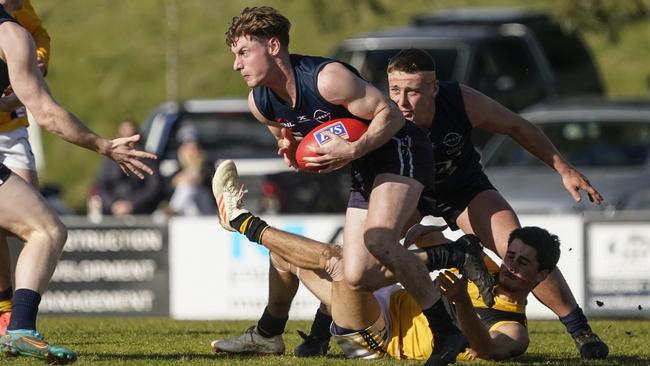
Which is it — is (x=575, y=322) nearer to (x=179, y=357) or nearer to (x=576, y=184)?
(x=576, y=184)

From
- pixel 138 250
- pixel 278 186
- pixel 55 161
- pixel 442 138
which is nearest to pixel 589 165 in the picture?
pixel 278 186

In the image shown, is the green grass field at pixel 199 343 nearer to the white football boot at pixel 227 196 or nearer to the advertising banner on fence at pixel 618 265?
the white football boot at pixel 227 196

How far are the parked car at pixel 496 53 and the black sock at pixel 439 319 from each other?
9.03 m

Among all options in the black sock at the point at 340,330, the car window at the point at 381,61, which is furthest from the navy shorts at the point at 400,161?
the car window at the point at 381,61

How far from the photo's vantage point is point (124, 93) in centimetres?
2672

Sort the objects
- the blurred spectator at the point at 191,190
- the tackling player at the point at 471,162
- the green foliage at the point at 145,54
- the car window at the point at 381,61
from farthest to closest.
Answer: the green foliage at the point at 145,54 → the car window at the point at 381,61 → the blurred spectator at the point at 191,190 → the tackling player at the point at 471,162

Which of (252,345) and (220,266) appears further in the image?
(220,266)

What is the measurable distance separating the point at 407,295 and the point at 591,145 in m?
7.45

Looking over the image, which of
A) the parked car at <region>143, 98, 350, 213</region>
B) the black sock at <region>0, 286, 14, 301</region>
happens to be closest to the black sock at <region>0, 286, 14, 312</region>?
the black sock at <region>0, 286, 14, 301</region>

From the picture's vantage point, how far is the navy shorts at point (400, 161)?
675 cm

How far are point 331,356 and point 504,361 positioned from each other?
100cm

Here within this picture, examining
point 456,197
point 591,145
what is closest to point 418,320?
point 456,197

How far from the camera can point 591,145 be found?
1416 cm

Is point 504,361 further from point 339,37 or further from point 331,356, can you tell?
point 339,37
